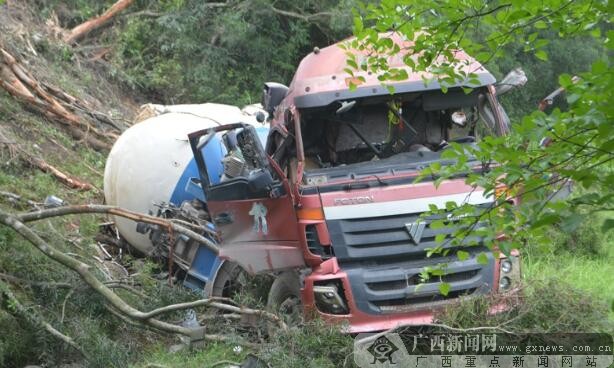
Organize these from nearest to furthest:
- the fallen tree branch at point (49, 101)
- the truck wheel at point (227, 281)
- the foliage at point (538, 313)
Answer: the foliage at point (538, 313) → the truck wheel at point (227, 281) → the fallen tree branch at point (49, 101)

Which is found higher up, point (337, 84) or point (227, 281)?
point (337, 84)

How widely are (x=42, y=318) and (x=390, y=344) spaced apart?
9.60 ft

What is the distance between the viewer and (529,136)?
302 cm

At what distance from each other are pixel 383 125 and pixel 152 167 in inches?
158

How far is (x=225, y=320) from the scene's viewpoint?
7539mm

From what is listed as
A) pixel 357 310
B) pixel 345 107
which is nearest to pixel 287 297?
pixel 357 310

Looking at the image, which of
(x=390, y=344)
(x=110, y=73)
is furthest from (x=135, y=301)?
(x=110, y=73)

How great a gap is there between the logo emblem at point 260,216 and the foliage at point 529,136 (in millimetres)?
3390

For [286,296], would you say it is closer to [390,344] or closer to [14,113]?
[390,344]

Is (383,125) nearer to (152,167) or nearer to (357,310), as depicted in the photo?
(357,310)

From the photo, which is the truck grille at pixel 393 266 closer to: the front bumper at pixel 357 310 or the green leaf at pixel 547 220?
the front bumper at pixel 357 310

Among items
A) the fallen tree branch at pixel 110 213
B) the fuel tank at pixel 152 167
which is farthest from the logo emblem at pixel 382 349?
the fuel tank at pixel 152 167

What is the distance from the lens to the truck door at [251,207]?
6.93 meters

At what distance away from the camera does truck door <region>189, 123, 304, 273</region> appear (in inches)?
273
